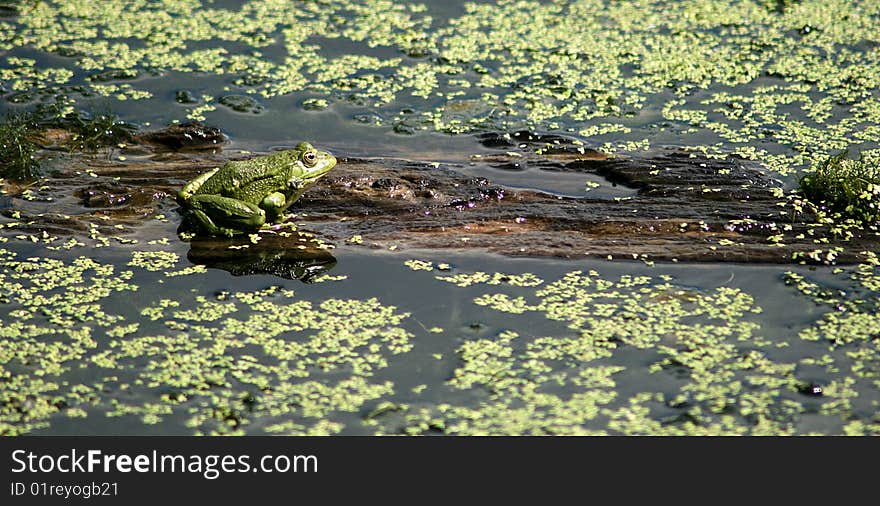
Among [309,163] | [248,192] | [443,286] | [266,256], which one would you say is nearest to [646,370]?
[443,286]

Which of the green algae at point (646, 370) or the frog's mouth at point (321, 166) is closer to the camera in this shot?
the green algae at point (646, 370)

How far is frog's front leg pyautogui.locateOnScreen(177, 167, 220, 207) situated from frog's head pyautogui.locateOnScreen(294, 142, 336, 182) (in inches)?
20.7

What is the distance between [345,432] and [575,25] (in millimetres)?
5784

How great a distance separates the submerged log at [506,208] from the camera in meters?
6.16

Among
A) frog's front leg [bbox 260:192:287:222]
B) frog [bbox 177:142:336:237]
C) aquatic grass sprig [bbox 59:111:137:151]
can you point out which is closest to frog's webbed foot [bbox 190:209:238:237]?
frog [bbox 177:142:336:237]

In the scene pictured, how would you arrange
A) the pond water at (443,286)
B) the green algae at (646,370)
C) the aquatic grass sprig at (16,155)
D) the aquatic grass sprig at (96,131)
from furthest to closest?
the aquatic grass sprig at (96,131) < the aquatic grass sprig at (16,155) < the pond water at (443,286) < the green algae at (646,370)

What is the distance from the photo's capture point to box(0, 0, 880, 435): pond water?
486 cm

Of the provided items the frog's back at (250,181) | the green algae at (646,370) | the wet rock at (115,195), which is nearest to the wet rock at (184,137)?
the wet rock at (115,195)

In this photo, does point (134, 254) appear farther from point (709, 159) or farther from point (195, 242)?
point (709, 159)

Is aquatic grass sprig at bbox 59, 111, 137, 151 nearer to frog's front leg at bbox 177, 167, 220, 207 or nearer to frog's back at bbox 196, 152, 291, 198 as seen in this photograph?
frog's front leg at bbox 177, 167, 220, 207

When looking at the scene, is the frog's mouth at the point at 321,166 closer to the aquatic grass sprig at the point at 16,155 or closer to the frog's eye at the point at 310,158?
the frog's eye at the point at 310,158

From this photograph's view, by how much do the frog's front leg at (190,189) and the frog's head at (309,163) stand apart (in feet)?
1.72

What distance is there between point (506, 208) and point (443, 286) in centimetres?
81

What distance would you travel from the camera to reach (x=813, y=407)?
4.84 meters
